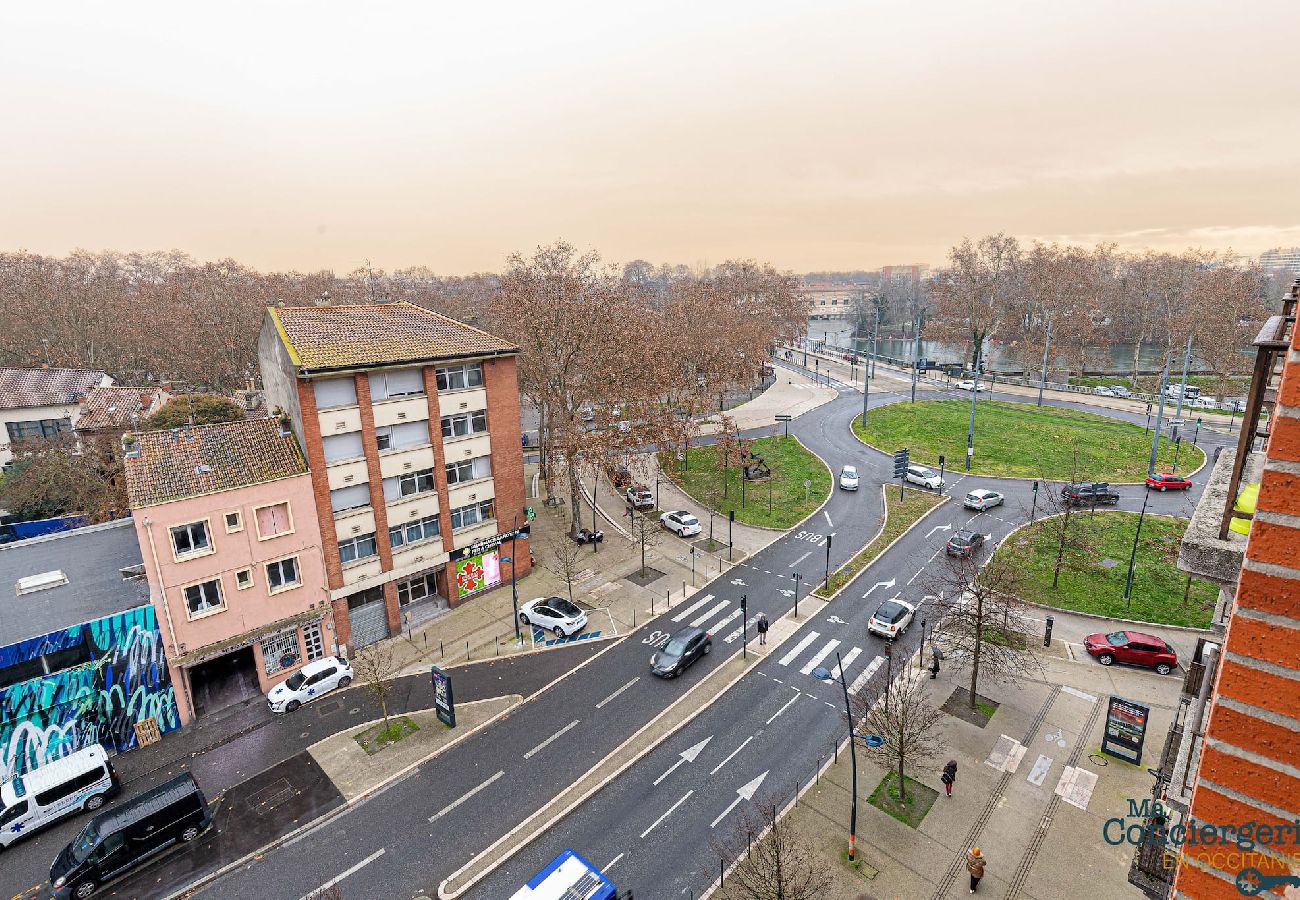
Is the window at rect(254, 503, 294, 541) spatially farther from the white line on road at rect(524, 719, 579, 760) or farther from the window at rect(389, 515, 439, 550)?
the white line on road at rect(524, 719, 579, 760)

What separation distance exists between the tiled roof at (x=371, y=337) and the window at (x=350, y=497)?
633 centimetres

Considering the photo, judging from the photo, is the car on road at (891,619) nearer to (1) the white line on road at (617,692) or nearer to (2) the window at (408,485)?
(1) the white line on road at (617,692)

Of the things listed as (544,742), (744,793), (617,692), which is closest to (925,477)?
(617,692)

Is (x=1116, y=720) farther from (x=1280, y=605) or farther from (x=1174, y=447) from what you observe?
(x=1174, y=447)

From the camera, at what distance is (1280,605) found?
8.84 meters

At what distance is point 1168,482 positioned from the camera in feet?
157

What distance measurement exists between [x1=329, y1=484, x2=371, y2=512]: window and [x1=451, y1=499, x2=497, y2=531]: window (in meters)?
5.17

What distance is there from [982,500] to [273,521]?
149 ft

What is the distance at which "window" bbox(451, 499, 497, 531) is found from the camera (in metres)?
36.9

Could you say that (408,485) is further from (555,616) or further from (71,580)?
(71,580)

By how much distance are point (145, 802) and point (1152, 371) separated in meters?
130

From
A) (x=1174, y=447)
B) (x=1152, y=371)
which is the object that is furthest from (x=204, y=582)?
(x=1152, y=371)

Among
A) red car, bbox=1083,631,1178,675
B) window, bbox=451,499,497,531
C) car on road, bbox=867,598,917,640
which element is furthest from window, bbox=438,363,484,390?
red car, bbox=1083,631,1178,675

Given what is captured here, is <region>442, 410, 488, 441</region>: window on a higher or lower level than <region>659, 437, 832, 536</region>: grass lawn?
higher
